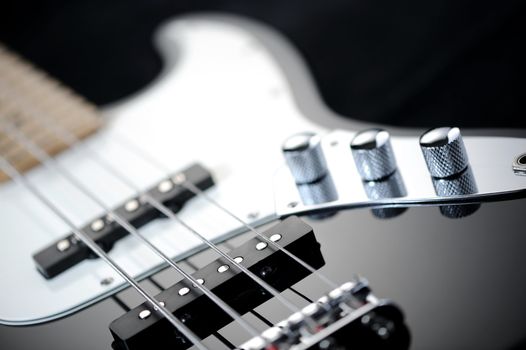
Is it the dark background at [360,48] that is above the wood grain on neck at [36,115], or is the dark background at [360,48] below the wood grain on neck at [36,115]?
below

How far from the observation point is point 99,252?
110 cm

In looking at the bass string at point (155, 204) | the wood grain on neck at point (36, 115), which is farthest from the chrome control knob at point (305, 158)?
the wood grain on neck at point (36, 115)

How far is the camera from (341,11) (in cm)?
210

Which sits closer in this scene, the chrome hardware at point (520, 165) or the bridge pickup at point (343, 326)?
the bridge pickup at point (343, 326)

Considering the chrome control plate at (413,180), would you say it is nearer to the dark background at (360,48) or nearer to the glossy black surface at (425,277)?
the glossy black surface at (425,277)

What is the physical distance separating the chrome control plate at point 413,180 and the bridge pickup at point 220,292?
81mm

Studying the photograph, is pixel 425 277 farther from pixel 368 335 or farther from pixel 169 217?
pixel 169 217

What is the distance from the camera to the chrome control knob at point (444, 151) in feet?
3.18

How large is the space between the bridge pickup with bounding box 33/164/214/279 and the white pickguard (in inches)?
0.5

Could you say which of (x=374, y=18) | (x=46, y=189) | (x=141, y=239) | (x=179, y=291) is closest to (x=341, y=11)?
(x=374, y=18)

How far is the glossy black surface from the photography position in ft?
2.62

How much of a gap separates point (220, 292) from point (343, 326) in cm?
17

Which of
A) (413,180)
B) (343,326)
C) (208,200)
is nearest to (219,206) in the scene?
(208,200)

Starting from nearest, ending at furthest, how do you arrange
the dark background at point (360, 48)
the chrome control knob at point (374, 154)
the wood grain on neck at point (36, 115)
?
the chrome control knob at point (374, 154) < the wood grain on neck at point (36, 115) < the dark background at point (360, 48)
